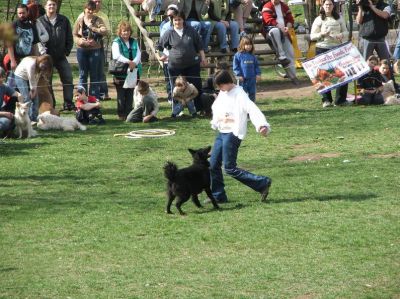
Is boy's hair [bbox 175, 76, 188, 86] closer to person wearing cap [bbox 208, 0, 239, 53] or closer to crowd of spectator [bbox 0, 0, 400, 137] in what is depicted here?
crowd of spectator [bbox 0, 0, 400, 137]

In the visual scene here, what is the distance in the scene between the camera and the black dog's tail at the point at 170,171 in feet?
38.5

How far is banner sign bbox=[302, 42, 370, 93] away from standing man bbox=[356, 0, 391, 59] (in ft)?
4.96

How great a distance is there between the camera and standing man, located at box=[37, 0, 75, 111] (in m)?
20.2

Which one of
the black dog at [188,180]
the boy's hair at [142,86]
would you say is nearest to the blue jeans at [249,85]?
the boy's hair at [142,86]

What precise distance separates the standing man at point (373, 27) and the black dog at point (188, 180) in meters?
10.7

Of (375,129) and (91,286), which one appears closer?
(91,286)

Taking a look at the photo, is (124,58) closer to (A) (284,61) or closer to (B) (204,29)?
(B) (204,29)

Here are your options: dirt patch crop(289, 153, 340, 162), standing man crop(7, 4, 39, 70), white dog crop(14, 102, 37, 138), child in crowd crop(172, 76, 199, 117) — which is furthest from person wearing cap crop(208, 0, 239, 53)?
dirt patch crop(289, 153, 340, 162)

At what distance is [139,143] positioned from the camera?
17469 mm

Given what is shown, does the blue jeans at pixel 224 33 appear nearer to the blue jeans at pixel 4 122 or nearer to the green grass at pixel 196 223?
the green grass at pixel 196 223

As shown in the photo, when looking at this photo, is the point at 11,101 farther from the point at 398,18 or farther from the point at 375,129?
the point at 398,18

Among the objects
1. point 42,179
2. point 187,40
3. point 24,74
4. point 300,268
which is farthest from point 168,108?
point 300,268

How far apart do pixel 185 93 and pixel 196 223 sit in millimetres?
7964

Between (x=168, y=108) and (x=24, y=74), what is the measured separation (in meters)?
3.39
